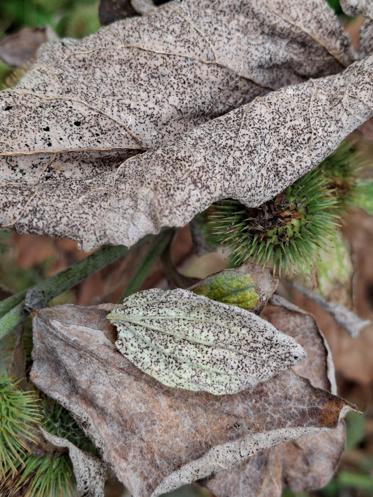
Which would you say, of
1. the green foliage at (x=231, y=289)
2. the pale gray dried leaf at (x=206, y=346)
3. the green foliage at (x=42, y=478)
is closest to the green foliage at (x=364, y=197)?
the green foliage at (x=231, y=289)

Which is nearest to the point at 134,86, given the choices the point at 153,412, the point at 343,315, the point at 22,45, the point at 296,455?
the point at 153,412

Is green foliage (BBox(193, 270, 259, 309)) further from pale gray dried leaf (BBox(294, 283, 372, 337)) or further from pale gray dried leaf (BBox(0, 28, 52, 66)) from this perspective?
pale gray dried leaf (BBox(0, 28, 52, 66))

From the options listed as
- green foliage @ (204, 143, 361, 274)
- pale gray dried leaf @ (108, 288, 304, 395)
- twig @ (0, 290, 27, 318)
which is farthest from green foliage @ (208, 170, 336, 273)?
twig @ (0, 290, 27, 318)

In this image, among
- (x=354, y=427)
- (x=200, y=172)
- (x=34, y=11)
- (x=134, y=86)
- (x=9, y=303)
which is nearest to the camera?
(x=200, y=172)

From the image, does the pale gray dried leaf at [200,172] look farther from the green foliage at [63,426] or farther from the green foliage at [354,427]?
the green foliage at [354,427]

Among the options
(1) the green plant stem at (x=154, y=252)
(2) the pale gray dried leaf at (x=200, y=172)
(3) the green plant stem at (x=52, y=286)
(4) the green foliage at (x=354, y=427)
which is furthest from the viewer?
(4) the green foliage at (x=354, y=427)

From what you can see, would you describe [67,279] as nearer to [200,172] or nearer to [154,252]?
[154,252]
